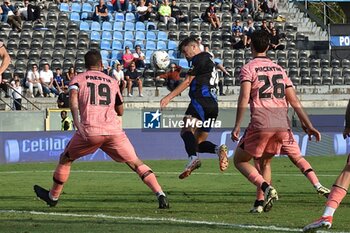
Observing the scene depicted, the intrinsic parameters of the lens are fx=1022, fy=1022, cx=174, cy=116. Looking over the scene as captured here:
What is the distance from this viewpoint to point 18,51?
35.0m

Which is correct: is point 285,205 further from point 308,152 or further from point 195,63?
Answer: point 308,152

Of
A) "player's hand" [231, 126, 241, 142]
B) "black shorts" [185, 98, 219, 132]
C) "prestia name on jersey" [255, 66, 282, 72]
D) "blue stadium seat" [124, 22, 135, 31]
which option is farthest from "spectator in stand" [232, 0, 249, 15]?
"player's hand" [231, 126, 241, 142]

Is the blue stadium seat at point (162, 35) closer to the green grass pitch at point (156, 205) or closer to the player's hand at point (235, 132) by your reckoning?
the green grass pitch at point (156, 205)

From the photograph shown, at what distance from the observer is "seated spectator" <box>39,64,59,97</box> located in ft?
107

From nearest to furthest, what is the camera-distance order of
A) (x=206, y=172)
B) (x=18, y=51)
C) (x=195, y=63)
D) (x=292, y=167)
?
(x=195, y=63) → (x=206, y=172) → (x=292, y=167) → (x=18, y=51)

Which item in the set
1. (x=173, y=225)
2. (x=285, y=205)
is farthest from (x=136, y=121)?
(x=173, y=225)

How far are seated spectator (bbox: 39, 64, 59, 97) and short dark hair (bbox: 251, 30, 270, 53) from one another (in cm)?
2114

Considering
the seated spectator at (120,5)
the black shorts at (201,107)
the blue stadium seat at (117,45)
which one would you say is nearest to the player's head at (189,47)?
the black shorts at (201,107)

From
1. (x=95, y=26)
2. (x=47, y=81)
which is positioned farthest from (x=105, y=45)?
(x=47, y=81)

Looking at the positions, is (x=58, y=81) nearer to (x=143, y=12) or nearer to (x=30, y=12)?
(x=30, y=12)

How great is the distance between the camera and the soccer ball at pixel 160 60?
3509 cm

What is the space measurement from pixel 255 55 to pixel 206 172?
1013 cm

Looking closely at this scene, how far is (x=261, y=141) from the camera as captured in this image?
1207 cm

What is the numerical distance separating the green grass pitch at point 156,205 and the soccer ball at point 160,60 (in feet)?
41.5
